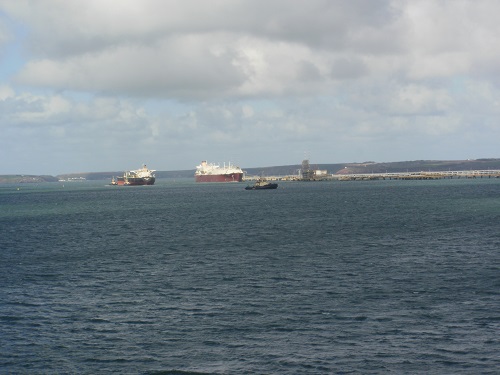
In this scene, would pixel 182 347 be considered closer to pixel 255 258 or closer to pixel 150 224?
pixel 255 258

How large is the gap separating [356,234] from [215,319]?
4549 centimetres

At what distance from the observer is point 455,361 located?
1116 inches

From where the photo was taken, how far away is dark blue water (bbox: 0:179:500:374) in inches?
1161

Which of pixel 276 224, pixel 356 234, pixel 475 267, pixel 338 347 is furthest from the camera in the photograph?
pixel 276 224

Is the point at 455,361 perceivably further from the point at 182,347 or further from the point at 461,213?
the point at 461,213

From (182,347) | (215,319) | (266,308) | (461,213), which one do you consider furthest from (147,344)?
(461,213)

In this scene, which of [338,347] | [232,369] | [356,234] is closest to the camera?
[232,369]

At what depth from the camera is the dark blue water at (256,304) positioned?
29500 mm

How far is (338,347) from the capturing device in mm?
30672

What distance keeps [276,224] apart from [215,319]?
59.7 m

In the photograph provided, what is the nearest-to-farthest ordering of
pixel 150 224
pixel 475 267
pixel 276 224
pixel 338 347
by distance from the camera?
pixel 338 347
pixel 475 267
pixel 276 224
pixel 150 224

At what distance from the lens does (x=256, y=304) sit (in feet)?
131

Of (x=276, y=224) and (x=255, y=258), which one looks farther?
(x=276, y=224)

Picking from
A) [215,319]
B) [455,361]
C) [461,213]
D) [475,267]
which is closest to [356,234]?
[475,267]
